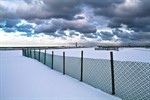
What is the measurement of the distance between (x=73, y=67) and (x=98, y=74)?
331 centimetres

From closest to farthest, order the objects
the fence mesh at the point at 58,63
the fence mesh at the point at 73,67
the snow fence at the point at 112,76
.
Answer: the snow fence at the point at 112,76 → the fence mesh at the point at 73,67 → the fence mesh at the point at 58,63

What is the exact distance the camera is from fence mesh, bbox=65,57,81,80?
38.7ft

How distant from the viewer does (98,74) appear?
30.9 ft

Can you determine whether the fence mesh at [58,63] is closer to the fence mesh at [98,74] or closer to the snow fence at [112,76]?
the snow fence at [112,76]

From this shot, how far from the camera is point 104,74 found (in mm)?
9109

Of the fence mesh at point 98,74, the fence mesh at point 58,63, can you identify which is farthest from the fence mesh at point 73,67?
the fence mesh at point 58,63

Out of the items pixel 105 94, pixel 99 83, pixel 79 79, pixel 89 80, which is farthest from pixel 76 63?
pixel 105 94

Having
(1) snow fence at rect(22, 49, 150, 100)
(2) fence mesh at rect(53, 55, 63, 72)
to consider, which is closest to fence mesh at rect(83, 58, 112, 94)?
(1) snow fence at rect(22, 49, 150, 100)

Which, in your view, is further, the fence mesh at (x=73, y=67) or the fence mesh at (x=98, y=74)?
the fence mesh at (x=73, y=67)

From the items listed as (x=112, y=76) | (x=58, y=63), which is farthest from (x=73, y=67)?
(x=112, y=76)

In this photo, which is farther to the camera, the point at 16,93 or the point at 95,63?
the point at 95,63

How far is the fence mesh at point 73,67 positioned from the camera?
1179cm

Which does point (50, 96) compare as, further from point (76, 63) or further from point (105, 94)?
point (76, 63)

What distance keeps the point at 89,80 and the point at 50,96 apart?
2.94 metres
